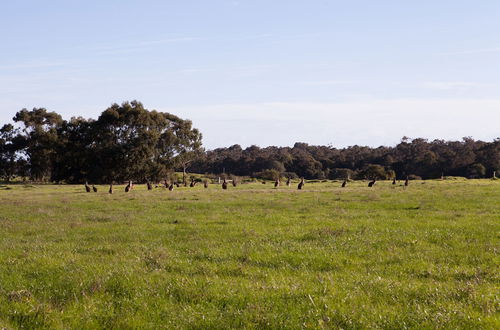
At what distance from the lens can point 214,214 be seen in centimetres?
2636

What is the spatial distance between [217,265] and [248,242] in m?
3.58

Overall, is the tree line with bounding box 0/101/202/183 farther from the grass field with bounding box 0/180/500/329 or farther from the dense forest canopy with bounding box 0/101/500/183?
the grass field with bounding box 0/180/500/329

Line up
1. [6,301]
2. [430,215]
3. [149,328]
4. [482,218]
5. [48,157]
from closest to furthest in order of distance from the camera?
1. [149,328]
2. [6,301]
3. [482,218]
4. [430,215]
5. [48,157]

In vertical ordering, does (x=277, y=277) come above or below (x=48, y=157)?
below

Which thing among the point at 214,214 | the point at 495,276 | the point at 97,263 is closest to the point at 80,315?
the point at 97,263

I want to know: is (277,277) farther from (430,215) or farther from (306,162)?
(306,162)

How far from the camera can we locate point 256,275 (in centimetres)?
1200

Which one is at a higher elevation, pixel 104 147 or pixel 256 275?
pixel 104 147

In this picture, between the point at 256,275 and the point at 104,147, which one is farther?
the point at 104,147

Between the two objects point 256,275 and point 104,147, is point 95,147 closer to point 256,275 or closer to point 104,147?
point 104,147

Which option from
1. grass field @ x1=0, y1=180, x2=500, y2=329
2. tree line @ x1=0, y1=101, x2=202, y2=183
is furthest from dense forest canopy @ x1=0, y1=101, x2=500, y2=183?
grass field @ x1=0, y1=180, x2=500, y2=329

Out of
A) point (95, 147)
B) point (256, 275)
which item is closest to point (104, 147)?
point (95, 147)

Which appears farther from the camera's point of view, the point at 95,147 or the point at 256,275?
the point at 95,147

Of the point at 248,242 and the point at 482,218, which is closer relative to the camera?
the point at 248,242
